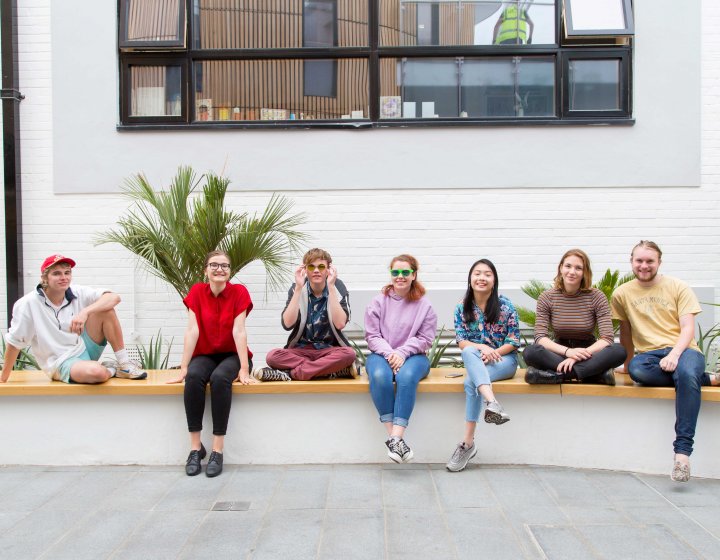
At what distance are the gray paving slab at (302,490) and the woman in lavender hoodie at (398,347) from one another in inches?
19.1

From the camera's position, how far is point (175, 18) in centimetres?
743

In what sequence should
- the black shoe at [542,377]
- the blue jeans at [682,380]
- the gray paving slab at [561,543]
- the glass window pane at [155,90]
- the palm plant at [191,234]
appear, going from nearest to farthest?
the gray paving slab at [561,543], the blue jeans at [682,380], the black shoe at [542,377], the palm plant at [191,234], the glass window pane at [155,90]

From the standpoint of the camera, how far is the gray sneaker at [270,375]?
17.0 ft

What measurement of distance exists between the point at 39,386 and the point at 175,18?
13.4 feet

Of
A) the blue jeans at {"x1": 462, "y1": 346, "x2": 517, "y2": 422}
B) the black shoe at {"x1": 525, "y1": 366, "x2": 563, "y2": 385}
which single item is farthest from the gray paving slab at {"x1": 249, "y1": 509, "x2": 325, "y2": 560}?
the black shoe at {"x1": 525, "y1": 366, "x2": 563, "y2": 385}

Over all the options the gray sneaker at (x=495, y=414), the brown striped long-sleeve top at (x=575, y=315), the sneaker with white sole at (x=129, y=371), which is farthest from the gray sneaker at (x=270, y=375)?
the brown striped long-sleeve top at (x=575, y=315)

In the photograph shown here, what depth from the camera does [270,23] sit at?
297 inches

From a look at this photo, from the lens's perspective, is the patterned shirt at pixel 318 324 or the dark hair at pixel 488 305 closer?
the dark hair at pixel 488 305

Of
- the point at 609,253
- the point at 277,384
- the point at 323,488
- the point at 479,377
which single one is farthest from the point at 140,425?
the point at 609,253

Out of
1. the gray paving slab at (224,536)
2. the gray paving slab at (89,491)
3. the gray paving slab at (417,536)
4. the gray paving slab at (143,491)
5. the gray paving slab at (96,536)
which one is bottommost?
the gray paving slab at (89,491)

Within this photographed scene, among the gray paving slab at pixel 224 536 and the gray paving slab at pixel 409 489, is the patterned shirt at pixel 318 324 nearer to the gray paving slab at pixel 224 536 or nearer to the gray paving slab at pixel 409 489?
the gray paving slab at pixel 409 489

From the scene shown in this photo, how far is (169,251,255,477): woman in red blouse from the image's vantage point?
493 centimetres

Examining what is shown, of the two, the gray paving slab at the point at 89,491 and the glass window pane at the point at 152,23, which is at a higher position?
the glass window pane at the point at 152,23

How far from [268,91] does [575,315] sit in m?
4.05
